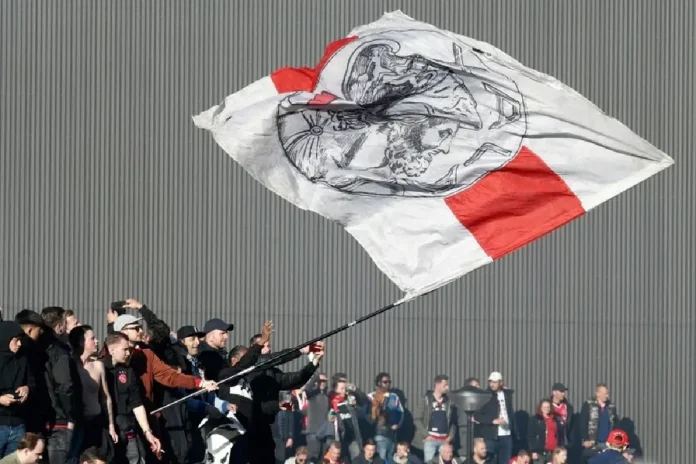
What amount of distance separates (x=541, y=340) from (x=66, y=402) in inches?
611

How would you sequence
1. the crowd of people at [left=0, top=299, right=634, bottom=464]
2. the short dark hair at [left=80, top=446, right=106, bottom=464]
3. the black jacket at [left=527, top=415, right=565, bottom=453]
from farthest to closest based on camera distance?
the black jacket at [left=527, top=415, right=565, bottom=453] → the crowd of people at [left=0, top=299, right=634, bottom=464] → the short dark hair at [left=80, top=446, right=106, bottom=464]

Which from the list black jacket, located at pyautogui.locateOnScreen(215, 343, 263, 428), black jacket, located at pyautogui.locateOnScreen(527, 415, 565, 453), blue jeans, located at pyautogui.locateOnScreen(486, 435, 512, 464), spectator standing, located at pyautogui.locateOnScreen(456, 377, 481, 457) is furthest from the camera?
black jacket, located at pyautogui.locateOnScreen(527, 415, 565, 453)

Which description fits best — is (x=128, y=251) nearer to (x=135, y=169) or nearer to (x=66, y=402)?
(x=135, y=169)

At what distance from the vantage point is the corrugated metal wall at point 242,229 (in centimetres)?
2797

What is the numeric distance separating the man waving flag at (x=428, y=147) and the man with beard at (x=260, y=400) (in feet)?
8.36

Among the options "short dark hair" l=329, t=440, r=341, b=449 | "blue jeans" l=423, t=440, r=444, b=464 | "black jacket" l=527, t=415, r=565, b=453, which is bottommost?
"black jacket" l=527, t=415, r=565, b=453

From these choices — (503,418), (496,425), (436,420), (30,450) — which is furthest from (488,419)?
(30,450)

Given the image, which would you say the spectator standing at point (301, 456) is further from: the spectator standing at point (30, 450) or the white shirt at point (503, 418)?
the spectator standing at point (30, 450)

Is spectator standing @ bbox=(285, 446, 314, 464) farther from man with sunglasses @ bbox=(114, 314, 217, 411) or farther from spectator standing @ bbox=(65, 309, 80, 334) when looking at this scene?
man with sunglasses @ bbox=(114, 314, 217, 411)

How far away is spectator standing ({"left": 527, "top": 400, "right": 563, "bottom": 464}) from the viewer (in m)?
26.0

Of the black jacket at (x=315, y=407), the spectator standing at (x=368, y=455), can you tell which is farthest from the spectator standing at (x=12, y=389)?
the spectator standing at (x=368, y=455)

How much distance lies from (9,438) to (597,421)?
14256 millimetres

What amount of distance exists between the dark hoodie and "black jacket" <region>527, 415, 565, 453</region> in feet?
42.2

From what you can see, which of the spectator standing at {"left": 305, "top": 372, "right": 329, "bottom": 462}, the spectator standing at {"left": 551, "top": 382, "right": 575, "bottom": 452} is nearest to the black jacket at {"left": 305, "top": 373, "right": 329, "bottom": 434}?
the spectator standing at {"left": 305, "top": 372, "right": 329, "bottom": 462}
